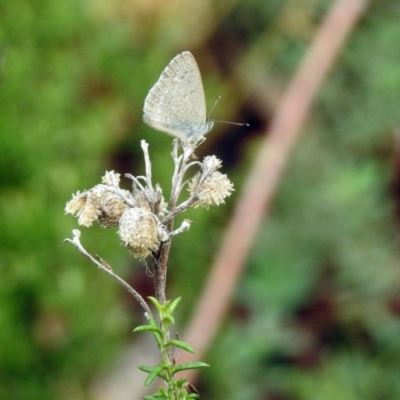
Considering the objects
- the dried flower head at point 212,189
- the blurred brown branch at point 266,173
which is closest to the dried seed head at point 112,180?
the dried flower head at point 212,189

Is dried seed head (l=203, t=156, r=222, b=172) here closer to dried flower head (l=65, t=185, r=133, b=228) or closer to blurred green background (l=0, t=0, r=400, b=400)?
dried flower head (l=65, t=185, r=133, b=228)

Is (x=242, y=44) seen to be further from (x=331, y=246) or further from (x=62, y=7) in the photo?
(x=331, y=246)

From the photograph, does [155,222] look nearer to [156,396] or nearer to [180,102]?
[156,396]

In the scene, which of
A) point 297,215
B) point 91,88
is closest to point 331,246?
point 297,215

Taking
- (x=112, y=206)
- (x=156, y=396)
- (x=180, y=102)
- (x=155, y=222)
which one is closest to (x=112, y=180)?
(x=112, y=206)

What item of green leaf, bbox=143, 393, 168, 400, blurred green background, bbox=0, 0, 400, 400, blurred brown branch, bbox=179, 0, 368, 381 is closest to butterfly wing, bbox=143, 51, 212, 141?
green leaf, bbox=143, 393, 168, 400

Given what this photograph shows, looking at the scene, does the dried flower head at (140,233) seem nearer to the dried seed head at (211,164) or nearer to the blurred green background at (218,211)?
the dried seed head at (211,164)
